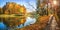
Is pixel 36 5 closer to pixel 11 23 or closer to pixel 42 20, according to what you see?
pixel 42 20

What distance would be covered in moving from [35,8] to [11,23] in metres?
0.36

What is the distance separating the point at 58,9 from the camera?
2564 millimetres

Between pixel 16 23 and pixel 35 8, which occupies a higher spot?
pixel 35 8

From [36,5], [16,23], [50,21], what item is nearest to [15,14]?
[16,23]

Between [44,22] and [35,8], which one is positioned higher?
[35,8]

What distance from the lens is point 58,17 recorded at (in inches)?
101

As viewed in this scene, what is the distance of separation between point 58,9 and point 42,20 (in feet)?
0.81

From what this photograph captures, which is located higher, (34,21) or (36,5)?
(36,5)

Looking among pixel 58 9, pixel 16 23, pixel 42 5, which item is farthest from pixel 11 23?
pixel 58 9

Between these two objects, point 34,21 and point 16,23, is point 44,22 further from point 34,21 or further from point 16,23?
point 16,23

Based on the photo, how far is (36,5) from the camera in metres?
2.57

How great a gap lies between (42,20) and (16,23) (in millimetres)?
335

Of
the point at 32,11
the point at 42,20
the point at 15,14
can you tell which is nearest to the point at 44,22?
the point at 42,20

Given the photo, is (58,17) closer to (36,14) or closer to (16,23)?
(36,14)
